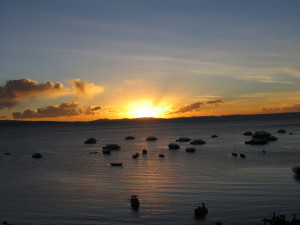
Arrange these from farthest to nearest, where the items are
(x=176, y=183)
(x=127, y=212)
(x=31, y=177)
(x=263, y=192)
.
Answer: (x=31, y=177) → (x=176, y=183) → (x=263, y=192) → (x=127, y=212)

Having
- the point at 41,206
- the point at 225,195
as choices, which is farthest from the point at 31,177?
the point at 225,195

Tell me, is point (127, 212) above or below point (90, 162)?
below

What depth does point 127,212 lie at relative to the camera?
144 ft

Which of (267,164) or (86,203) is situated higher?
(267,164)

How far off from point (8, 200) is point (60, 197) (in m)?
8.35

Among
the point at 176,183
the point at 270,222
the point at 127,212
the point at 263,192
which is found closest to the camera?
the point at 270,222

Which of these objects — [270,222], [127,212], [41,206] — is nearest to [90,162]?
[41,206]

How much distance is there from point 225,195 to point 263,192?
598cm

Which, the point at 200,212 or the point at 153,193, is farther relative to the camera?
the point at 153,193

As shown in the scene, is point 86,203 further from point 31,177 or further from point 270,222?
point 31,177

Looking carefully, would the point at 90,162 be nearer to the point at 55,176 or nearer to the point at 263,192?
the point at 55,176

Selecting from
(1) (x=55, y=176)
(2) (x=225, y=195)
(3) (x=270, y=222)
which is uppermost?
(1) (x=55, y=176)

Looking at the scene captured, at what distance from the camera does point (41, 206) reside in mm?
48531

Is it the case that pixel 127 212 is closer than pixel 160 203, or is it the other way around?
pixel 127 212
